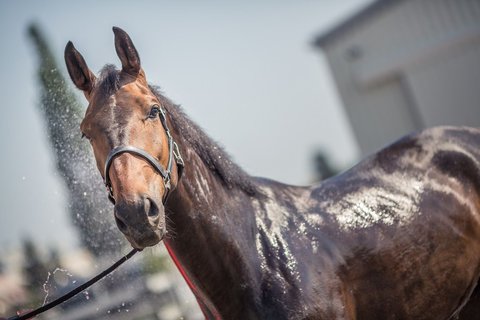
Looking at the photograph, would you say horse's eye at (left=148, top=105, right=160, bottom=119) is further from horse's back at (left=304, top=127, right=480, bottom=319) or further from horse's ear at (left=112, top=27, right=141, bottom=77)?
horse's back at (left=304, top=127, right=480, bottom=319)

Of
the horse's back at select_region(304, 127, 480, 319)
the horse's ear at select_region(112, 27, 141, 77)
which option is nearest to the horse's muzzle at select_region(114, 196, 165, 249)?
the horse's ear at select_region(112, 27, 141, 77)

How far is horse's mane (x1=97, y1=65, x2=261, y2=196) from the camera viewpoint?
122 inches

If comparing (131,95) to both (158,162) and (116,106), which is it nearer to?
(116,106)

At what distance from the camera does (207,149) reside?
125 inches

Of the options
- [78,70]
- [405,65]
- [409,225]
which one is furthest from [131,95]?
[405,65]

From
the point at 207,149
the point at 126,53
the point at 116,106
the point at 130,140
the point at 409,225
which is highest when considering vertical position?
the point at 126,53

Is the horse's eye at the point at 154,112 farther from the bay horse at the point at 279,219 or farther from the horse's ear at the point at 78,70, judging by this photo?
the horse's ear at the point at 78,70

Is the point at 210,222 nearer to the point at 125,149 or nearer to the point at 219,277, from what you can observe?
the point at 219,277

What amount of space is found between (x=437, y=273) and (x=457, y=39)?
1218 cm

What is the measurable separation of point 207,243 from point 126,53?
103 centimetres

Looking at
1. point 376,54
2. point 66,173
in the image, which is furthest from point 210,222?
→ point 376,54

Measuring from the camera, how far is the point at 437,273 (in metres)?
3.46

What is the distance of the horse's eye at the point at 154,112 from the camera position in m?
2.82

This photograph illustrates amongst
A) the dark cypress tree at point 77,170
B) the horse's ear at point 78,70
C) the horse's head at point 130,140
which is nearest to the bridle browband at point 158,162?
the horse's head at point 130,140
